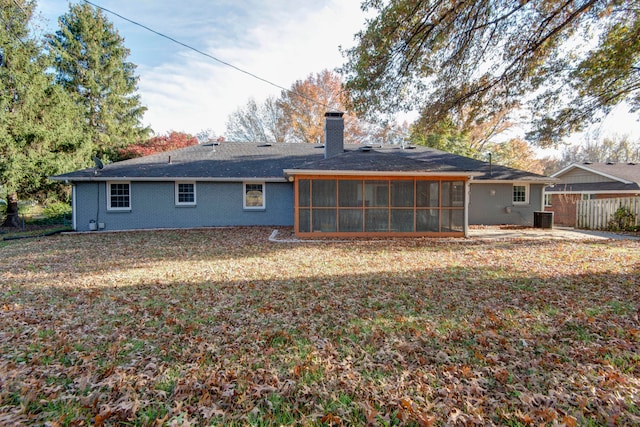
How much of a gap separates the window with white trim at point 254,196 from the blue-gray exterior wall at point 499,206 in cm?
1020

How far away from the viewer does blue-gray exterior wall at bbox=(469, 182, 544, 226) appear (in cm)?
1521

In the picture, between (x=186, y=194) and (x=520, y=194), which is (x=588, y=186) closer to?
(x=520, y=194)

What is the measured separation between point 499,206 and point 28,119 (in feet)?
78.6

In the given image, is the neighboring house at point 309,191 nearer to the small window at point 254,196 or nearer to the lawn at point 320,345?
the small window at point 254,196

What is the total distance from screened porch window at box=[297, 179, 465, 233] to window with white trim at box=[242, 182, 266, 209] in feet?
12.4

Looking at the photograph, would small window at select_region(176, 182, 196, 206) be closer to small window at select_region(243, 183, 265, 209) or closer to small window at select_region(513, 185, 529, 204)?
small window at select_region(243, 183, 265, 209)

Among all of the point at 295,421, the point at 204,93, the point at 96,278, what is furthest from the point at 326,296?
the point at 204,93

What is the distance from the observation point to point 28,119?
1547 centimetres

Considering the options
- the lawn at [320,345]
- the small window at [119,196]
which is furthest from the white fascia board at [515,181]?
the small window at [119,196]

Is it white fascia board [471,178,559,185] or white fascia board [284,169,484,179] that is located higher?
white fascia board [471,178,559,185]

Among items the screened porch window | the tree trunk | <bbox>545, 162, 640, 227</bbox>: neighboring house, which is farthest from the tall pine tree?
<bbox>545, 162, 640, 227</bbox>: neighboring house

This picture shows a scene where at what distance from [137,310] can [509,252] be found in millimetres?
8964

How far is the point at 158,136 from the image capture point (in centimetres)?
2439

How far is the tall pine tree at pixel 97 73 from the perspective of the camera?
21281mm
